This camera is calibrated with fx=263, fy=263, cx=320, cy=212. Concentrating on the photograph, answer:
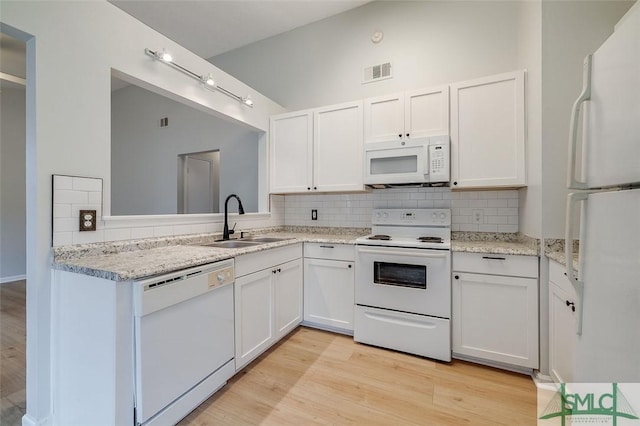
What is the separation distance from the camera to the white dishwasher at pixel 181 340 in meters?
1.23

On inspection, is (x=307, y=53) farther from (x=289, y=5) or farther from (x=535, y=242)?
(x=535, y=242)

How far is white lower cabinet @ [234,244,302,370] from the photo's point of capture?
6.07 feet

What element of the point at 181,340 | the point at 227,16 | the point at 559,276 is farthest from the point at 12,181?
the point at 559,276

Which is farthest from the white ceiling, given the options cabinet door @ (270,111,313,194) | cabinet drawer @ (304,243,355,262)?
cabinet drawer @ (304,243,355,262)

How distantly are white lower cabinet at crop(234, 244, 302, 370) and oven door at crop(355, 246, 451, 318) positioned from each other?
61cm

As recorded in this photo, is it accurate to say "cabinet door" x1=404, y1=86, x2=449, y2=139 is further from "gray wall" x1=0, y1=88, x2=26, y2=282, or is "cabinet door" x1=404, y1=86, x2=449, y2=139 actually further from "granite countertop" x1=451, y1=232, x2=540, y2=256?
"gray wall" x1=0, y1=88, x2=26, y2=282

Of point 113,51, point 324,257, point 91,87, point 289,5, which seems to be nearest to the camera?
point 91,87

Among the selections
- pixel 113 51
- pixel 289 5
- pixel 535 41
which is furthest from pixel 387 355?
pixel 289 5

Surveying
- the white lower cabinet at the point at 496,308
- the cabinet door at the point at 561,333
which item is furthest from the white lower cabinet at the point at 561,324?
the white lower cabinet at the point at 496,308

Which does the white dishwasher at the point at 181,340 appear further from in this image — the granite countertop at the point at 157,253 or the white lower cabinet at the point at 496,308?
the white lower cabinet at the point at 496,308

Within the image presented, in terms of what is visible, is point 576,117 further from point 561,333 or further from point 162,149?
point 162,149

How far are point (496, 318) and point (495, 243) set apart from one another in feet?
2.16

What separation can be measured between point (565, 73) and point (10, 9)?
123 inches

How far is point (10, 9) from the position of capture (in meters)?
1.26
